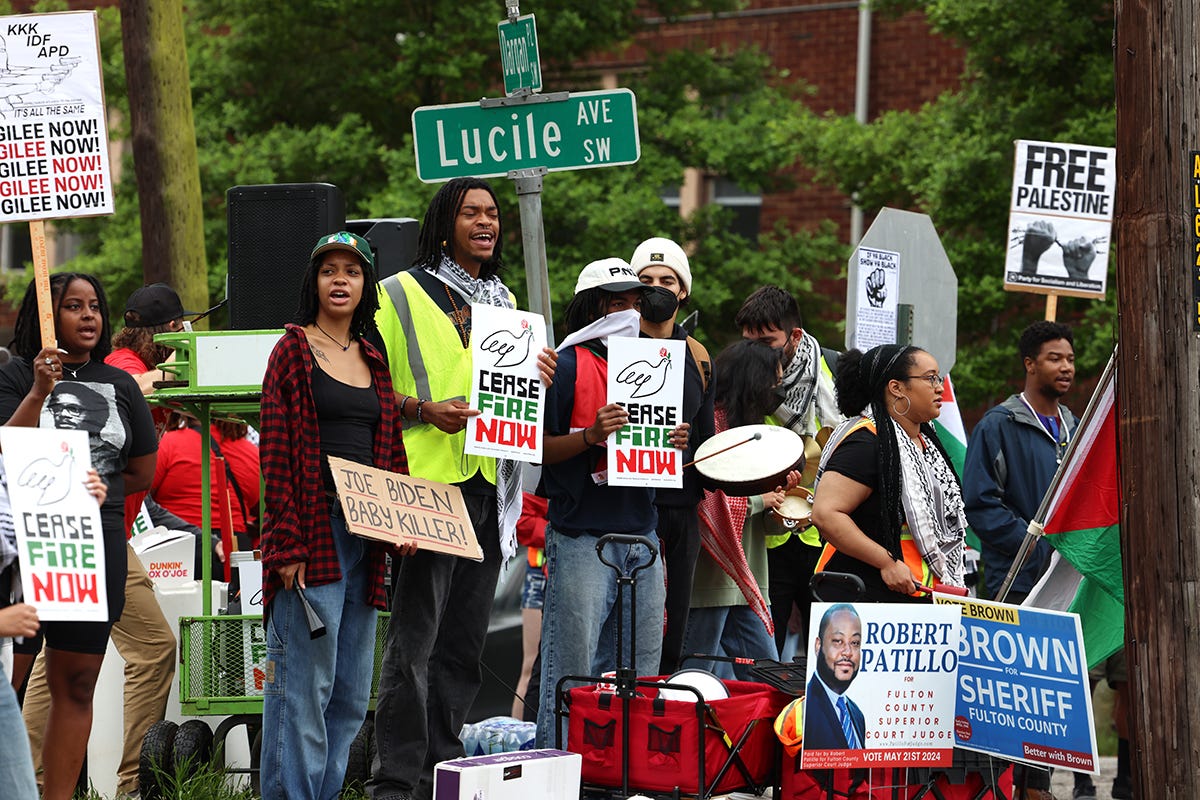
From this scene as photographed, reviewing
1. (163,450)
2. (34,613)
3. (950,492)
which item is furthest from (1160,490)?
(163,450)

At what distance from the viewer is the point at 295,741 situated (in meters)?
5.83

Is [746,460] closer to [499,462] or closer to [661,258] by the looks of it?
[499,462]

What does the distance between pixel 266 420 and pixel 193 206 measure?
18.9 ft

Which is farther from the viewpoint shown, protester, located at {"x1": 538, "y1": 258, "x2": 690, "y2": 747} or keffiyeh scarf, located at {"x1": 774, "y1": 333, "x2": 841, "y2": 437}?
keffiyeh scarf, located at {"x1": 774, "y1": 333, "x2": 841, "y2": 437}

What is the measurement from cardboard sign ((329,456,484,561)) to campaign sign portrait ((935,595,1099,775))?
177cm

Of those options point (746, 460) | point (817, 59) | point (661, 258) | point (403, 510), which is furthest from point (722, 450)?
point (817, 59)

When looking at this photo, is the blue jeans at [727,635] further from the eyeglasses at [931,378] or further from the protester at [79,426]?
the protester at [79,426]

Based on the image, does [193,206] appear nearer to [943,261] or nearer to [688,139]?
[943,261]

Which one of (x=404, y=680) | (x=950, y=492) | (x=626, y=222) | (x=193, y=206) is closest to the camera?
(x=404, y=680)

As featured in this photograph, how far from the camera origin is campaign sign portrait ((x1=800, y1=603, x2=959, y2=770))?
5867 mm

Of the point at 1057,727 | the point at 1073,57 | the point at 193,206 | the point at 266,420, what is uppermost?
the point at 1073,57

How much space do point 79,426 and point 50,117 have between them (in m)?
1.61

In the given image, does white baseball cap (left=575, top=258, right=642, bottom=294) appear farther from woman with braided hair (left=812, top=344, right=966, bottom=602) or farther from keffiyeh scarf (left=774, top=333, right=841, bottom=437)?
keffiyeh scarf (left=774, top=333, right=841, bottom=437)

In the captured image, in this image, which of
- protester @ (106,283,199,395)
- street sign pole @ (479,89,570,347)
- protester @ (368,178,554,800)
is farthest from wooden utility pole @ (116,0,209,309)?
protester @ (368,178,554,800)
